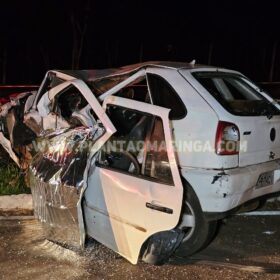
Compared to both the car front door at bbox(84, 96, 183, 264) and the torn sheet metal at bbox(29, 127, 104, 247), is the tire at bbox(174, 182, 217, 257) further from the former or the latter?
the torn sheet metal at bbox(29, 127, 104, 247)

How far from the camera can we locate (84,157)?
3.92m

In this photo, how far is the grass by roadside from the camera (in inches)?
227

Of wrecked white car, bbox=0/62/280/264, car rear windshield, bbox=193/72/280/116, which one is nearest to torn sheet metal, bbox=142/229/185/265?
wrecked white car, bbox=0/62/280/264

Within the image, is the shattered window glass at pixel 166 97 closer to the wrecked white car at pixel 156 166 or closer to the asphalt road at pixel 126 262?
the wrecked white car at pixel 156 166

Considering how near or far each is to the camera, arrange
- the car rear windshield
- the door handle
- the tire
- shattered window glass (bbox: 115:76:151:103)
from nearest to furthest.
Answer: the door handle < the tire < the car rear windshield < shattered window glass (bbox: 115:76:151:103)

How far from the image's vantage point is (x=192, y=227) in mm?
3914

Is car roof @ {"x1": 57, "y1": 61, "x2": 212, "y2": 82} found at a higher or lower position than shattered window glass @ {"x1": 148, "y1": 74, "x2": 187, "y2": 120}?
higher

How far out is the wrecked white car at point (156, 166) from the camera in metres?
3.66

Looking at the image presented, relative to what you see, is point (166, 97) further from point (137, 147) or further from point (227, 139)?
point (227, 139)

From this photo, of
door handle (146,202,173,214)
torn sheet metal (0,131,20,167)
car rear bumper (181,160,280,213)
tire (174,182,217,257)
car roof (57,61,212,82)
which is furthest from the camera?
torn sheet metal (0,131,20,167)

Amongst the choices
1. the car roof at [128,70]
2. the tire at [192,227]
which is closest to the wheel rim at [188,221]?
the tire at [192,227]

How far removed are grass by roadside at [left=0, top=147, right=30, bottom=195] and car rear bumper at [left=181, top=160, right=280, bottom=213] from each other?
2781 millimetres

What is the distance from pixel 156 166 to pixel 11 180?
2894mm

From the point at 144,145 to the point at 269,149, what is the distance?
3.85 ft
